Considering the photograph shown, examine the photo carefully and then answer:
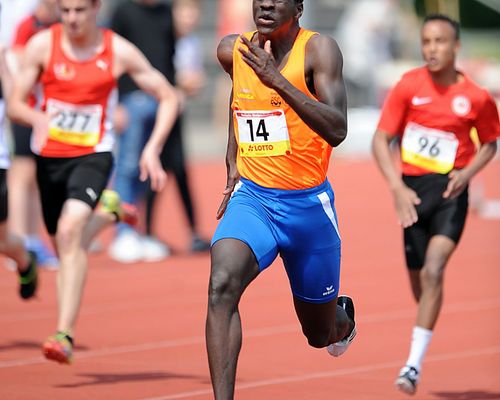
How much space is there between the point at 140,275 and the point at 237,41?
623cm

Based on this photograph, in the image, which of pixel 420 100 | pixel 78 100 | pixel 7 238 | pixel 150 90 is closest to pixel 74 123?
pixel 78 100

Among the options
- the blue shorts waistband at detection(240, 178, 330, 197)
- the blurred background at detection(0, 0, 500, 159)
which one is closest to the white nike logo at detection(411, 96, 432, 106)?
the blue shorts waistband at detection(240, 178, 330, 197)

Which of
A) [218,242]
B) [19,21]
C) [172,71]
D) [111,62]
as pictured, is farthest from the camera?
[172,71]

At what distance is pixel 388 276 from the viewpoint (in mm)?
12273

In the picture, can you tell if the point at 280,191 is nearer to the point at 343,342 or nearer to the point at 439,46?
the point at 343,342

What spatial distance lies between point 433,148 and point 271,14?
2.43 m

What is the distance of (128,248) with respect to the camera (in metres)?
13.2

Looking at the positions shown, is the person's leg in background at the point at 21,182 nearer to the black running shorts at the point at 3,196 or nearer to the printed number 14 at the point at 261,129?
the black running shorts at the point at 3,196

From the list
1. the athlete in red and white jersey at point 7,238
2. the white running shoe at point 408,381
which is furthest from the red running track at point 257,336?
the athlete in red and white jersey at point 7,238

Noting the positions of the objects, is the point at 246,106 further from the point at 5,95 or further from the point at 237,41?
the point at 5,95

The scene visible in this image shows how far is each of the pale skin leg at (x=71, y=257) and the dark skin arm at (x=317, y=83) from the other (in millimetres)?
2363

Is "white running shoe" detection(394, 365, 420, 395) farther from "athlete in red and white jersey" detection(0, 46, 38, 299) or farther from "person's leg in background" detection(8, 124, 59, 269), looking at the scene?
"person's leg in background" detection(8, 124, 59, 269)

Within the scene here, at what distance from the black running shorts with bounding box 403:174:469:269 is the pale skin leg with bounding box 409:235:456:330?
94 millimetres

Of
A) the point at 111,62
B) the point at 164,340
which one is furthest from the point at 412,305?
the point at 111,62
